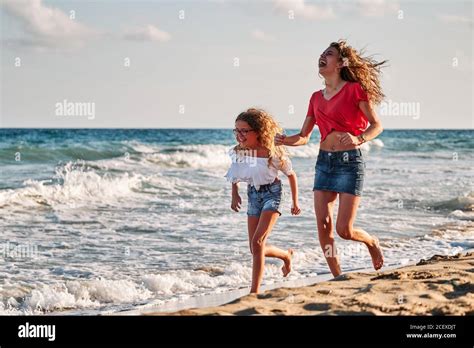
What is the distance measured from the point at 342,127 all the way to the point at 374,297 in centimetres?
137

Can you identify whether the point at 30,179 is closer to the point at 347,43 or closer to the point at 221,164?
the point at 221,164

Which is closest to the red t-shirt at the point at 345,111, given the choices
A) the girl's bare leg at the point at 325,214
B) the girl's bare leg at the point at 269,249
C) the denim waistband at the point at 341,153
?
the denim waistband at the point at 341,153

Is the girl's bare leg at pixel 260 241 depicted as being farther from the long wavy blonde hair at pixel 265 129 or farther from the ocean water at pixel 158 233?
the ocean water at pixel 158 233

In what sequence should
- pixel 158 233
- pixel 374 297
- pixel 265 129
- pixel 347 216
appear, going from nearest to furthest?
pixel 374 297, pixel 347 216, pixel 265 129, pixel 158 233

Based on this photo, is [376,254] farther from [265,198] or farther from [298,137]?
[298,137]

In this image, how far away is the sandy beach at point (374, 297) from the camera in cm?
594

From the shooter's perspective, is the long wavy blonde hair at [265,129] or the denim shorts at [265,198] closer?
the denim shorts at [265,198]

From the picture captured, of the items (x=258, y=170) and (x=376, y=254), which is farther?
(x=376, y=254)

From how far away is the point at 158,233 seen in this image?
39.6ft

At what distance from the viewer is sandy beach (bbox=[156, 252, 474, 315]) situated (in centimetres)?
594

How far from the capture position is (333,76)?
6711 millimetres

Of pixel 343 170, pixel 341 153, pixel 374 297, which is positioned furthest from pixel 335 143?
pixel 374 297

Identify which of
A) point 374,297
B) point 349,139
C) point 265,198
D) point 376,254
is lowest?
point 374,297

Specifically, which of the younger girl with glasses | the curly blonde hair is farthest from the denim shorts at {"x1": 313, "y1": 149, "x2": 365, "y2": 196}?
the curly blonde hair
